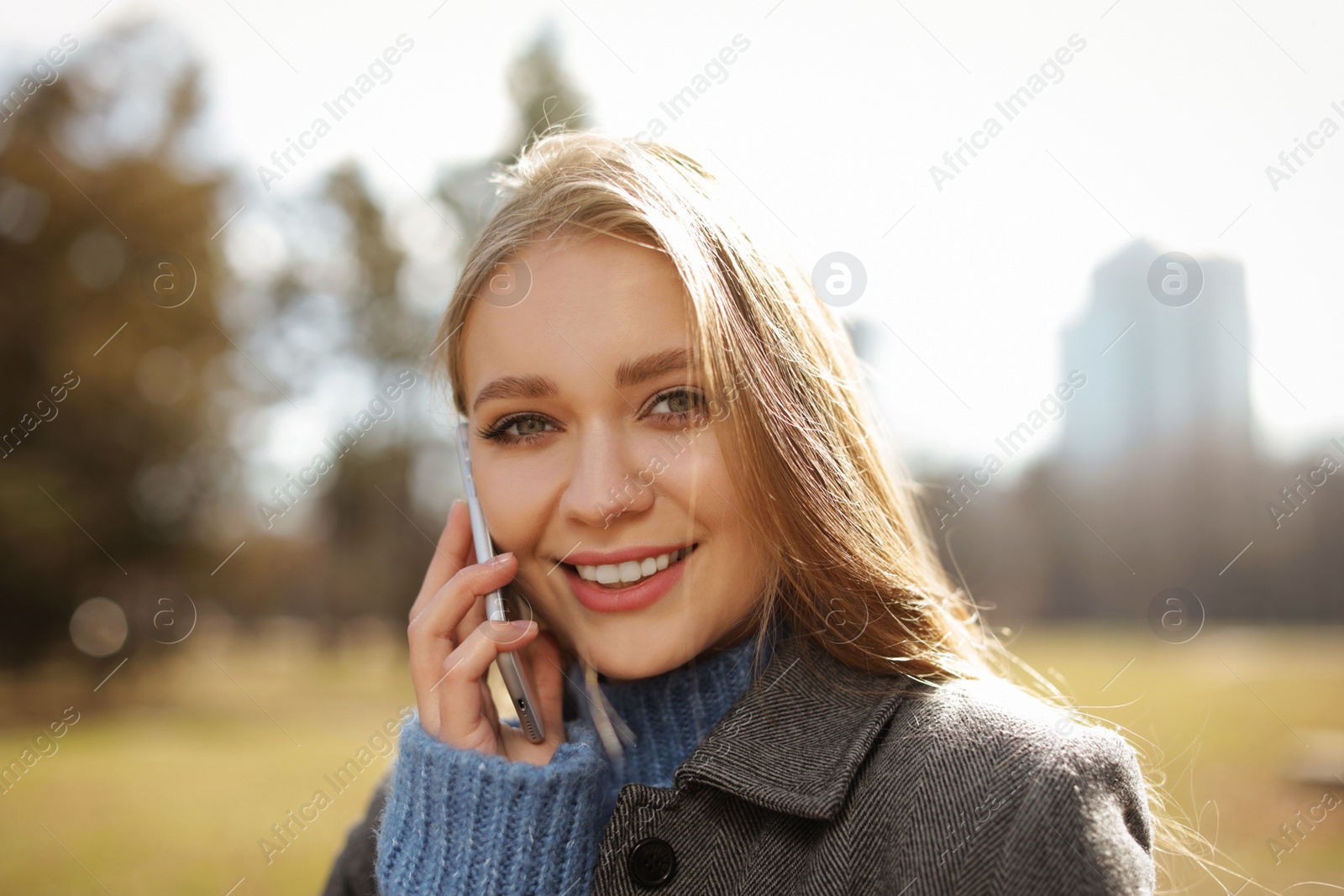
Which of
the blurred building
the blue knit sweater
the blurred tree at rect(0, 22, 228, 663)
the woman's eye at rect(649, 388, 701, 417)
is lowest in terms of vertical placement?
the blurred tree at rect(0, 22, 228, 663)

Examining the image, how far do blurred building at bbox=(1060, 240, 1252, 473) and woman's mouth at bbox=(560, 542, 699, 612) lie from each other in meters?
9.87

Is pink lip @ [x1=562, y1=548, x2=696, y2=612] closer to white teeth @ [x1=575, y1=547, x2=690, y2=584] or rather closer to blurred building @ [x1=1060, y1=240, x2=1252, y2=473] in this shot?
white teeth @ [x1=575, y1=547, x2=690, y2=584]

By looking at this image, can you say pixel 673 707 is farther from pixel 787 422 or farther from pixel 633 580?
pixel 787 422

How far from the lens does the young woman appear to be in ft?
5.50

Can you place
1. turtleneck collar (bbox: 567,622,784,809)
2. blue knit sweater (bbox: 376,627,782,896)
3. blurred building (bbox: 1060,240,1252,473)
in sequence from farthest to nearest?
blurred building (bbox: 1060,240,1252,473), turtleneck collar (bbox: 567,622,784,809), blue knit sweater (bbox: 376,627,782,896)

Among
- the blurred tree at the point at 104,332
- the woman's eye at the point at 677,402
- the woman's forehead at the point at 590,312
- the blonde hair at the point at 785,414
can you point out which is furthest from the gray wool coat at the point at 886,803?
the blurred tree at the point at 104,332

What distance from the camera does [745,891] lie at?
167 centimetres

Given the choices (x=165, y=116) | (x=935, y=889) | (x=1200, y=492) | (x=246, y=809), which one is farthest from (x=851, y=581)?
(x=1200, y=492)

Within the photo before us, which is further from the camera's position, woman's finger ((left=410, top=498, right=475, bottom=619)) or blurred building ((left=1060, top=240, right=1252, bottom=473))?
blurred building ((left=1060, top=240, right=1252, bottom=473))

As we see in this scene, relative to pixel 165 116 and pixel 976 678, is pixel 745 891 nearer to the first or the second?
pixel 976 678

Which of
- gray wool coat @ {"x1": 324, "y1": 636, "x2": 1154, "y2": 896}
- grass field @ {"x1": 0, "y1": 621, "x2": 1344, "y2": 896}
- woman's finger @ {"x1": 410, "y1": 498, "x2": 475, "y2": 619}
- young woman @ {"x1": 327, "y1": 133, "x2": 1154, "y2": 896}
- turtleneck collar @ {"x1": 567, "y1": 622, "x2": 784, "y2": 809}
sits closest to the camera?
gray wool coat @ {"x1": 324, "y1": 636, "x2": 1154, "y2": 896}

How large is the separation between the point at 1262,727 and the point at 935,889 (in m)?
11.5

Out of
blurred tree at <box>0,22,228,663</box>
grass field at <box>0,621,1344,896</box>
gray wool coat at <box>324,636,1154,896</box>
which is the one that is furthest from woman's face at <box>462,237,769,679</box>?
blurred tree at <box>0,22,228,663</box>

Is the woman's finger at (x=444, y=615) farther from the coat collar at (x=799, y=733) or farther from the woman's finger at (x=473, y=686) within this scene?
the coat collar at (x=799, y=733)
